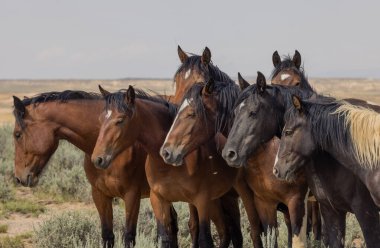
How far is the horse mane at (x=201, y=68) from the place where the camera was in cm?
644

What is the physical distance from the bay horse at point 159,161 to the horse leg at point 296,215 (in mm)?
693

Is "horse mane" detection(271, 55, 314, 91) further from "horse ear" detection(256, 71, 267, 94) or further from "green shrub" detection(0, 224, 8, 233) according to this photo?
"green shrub" detection(0, 224, 8, 233)

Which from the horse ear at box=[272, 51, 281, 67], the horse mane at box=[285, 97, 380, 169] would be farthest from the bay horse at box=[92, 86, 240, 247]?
the horse ear at box=[272, 51, 281, 67]

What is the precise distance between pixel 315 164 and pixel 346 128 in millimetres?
475

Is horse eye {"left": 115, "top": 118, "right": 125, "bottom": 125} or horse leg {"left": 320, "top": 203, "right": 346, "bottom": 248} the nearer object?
horse leg {"left": 320, "top": 203, "right": 346, "bottom": 248}

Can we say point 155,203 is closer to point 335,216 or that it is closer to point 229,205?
point 229,205

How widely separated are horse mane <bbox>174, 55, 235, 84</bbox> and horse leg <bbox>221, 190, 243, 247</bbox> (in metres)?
1.30

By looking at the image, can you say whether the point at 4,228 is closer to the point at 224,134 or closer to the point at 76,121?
the point at 76,121

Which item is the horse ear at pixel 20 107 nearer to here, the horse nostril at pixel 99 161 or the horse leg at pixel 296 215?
the horse nostril at pixel 99 161

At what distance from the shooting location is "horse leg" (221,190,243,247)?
6840mm

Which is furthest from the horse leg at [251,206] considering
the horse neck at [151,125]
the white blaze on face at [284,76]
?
the white blaze on face at [284,76]

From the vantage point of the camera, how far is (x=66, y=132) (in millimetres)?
6125

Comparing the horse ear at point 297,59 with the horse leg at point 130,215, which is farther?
the horse ear at point 297,59

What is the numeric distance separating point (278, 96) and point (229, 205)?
6.96 feet
